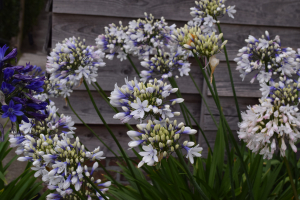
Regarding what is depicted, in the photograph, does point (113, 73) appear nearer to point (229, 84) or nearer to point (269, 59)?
point (229, 84)

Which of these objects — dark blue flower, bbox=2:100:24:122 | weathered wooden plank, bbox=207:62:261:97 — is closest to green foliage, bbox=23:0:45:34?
weathered wooden plank, bbox=207:62:261:97

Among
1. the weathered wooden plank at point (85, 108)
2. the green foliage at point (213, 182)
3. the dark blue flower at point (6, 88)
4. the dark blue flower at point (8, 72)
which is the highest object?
the dark blue flower at point (8, 72)

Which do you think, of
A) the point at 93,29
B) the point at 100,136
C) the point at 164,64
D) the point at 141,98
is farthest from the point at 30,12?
the point at 141,98

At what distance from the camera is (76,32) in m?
2.36

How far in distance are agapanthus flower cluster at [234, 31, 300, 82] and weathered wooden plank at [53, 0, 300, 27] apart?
125 centimetres

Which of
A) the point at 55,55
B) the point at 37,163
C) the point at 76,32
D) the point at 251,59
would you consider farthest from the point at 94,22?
the point at 37,163

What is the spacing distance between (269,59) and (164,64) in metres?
0.62

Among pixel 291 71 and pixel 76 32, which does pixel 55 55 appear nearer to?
pixel 76 32

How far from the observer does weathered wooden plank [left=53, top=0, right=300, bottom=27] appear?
7.67 feet

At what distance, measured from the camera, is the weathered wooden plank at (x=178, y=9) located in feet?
7.67

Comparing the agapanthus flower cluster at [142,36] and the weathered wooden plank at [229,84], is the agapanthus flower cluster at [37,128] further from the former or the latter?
the weathered wooden plank at [229,84]

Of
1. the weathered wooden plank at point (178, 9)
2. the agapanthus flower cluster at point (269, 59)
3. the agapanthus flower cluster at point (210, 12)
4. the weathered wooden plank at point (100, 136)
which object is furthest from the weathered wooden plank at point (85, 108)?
the agapanthus flower cluster at point (269, 59)

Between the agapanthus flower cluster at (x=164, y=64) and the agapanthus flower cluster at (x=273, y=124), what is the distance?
0.62 metres

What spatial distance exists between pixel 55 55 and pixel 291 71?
53.6 inches
